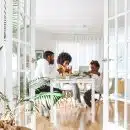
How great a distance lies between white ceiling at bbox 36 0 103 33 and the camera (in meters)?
7.27

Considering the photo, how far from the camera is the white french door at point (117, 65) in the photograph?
11.5 ft

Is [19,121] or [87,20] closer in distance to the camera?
[19,121]

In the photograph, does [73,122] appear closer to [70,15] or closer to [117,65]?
[117,65]

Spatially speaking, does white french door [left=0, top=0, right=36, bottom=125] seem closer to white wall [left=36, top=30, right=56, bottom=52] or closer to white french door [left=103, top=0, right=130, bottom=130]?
white french door [left=103, top=0, right=130, bottom=130]

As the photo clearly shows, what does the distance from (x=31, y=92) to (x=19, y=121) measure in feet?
1.98

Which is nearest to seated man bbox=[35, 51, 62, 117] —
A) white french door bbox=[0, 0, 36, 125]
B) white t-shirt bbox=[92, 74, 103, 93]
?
white t-shirt bbox=[92, 74, 103, 93]

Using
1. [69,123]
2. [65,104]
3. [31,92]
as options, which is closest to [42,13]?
[65,104]

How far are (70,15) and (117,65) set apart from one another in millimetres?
5337

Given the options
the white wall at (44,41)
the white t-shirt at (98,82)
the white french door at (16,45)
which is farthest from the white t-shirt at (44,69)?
the white wall at (44,41)

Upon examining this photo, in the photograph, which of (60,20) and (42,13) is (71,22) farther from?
(42,13)

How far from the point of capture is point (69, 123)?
542 cm

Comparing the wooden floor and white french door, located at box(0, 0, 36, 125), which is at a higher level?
white french door, located at box(0, 0, 36, 125)

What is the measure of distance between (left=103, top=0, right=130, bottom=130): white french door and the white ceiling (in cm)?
310

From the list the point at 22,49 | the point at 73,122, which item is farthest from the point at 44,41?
the point at 22,49
